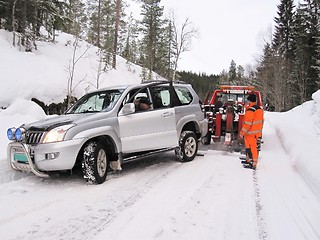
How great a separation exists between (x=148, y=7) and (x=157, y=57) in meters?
6.81

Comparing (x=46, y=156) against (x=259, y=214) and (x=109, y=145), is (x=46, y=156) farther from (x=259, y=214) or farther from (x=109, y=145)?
(x=259, y=214)

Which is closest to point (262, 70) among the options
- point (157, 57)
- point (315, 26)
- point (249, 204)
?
point (315, 26)

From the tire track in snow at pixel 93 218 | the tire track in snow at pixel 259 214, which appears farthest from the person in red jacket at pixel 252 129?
the tire track in snow at pixel 93 218

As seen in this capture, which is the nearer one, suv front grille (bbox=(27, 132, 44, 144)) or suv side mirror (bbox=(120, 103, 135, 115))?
suv front grille (bbox=(27, 132, 44, 144))

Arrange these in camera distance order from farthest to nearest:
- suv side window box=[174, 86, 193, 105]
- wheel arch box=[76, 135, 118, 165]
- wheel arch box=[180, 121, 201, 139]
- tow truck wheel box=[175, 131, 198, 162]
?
wheel arch box=[180, 121, 201, 139], suv side window box=[174, 86, 193, 105], tow truck wheel box=[175, 131, 198, 162], wheel arch box=[76, 135, 118, 165]

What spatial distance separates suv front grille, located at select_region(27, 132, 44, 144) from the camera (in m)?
4.86

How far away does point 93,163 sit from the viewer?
5078 millimetres

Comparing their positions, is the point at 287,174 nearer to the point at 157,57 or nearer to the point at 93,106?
the point at 93,106

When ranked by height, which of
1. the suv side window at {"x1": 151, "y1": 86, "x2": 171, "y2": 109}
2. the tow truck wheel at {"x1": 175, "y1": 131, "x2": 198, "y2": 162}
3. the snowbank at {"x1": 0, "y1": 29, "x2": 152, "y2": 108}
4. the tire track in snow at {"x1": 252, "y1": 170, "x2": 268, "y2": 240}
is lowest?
the tire track in snow at {"x1": 252, "y1": 170, "x2": 268, "y2": 240}

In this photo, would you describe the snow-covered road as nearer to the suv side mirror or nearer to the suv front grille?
the suv front grille

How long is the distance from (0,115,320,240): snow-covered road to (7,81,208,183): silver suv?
1.48 ft

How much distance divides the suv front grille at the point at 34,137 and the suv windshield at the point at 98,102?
1327 millimetres

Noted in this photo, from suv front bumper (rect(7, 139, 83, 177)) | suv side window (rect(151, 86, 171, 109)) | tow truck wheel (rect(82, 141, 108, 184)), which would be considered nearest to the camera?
suv front bumper (rect(7, 139, 83, 177))

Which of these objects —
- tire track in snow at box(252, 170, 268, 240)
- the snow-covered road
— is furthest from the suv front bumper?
tire track in snow at box(252, 170, 268, 240)
